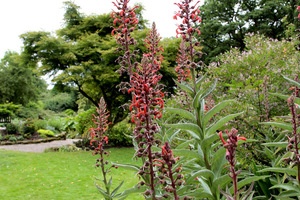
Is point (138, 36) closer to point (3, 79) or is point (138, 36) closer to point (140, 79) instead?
point (140, 79)

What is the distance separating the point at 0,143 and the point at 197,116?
18.2 metres

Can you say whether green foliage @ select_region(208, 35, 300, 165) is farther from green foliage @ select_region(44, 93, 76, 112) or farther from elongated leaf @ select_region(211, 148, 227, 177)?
green foliage @ select_region(44, 93, 76, 112)

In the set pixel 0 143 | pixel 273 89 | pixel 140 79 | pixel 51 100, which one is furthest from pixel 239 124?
pixel 51 100

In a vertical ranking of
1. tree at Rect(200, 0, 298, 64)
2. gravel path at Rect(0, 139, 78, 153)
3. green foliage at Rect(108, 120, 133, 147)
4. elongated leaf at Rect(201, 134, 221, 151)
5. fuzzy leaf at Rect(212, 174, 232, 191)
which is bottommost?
gravel path at Rect(0, 139, 78, 153)

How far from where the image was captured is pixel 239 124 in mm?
2814

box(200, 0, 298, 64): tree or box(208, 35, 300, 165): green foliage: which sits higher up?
box(200, 0, 298, 64): tree

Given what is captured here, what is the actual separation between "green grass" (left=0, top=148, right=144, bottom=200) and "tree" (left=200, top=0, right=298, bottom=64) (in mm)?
15459

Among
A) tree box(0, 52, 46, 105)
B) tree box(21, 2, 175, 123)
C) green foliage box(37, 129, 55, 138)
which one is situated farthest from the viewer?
tree box(0, 52, 46, 105)

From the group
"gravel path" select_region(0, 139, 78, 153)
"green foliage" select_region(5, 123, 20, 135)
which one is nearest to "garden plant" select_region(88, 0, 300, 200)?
"gravel path" select_region(0, 139, 78, 153)

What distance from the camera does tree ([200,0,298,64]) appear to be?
69.5 ft

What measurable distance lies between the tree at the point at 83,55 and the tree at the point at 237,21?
9486mm

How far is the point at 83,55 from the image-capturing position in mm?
14188

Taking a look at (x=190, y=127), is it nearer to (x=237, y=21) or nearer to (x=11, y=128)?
(x=11, y=128)

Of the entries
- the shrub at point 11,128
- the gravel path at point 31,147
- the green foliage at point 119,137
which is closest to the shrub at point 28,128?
the shrub at point 11,128
